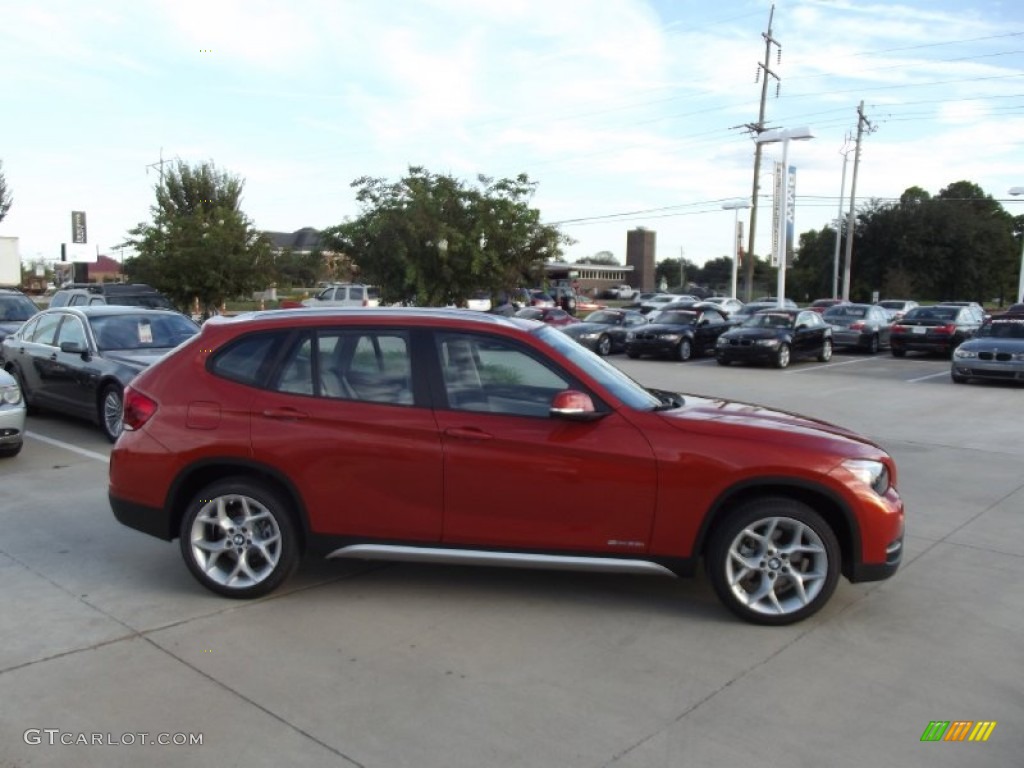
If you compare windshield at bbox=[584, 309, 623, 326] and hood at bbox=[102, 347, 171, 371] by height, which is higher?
windshield at bbox=[584, 309, 623, 326]

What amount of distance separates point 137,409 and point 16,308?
13.2 metres

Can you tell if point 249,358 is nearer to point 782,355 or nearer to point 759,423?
point 759,423

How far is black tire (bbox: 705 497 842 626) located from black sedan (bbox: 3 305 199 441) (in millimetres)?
7132

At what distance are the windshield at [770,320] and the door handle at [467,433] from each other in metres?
19.0

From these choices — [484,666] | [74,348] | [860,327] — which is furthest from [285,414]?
[860,327]

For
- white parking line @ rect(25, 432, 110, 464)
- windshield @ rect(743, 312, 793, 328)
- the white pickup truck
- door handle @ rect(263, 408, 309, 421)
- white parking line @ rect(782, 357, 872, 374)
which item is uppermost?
the white pickup truck

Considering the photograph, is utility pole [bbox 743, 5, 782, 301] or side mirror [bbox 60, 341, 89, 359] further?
utility pole [bbox 743, 5, 782, 301]

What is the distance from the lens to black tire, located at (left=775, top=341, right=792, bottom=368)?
69.8 ft

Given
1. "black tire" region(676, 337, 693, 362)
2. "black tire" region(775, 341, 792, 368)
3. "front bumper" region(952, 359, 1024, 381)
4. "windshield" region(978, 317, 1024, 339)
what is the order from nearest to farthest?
"front bumper" region(952, 359, 1024, 381), "windshield" region(978, 317, 1024, 339), "black tire" region(775, 341, 792, 368), "black tire" region(676, 337, 693, 362)

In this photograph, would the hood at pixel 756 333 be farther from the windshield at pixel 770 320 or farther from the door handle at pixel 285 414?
the door handle at pixel 285 414

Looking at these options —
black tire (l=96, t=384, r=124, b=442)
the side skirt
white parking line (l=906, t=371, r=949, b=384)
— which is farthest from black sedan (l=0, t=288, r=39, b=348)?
white parking line (l=906, t=371, r=949, b=384)

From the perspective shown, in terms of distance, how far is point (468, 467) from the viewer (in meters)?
4.67

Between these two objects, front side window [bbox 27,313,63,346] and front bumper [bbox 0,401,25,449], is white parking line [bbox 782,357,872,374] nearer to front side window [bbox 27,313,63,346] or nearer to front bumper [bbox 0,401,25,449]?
front side window [bbox 27,313,63,346]

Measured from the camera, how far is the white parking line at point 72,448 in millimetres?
9016
